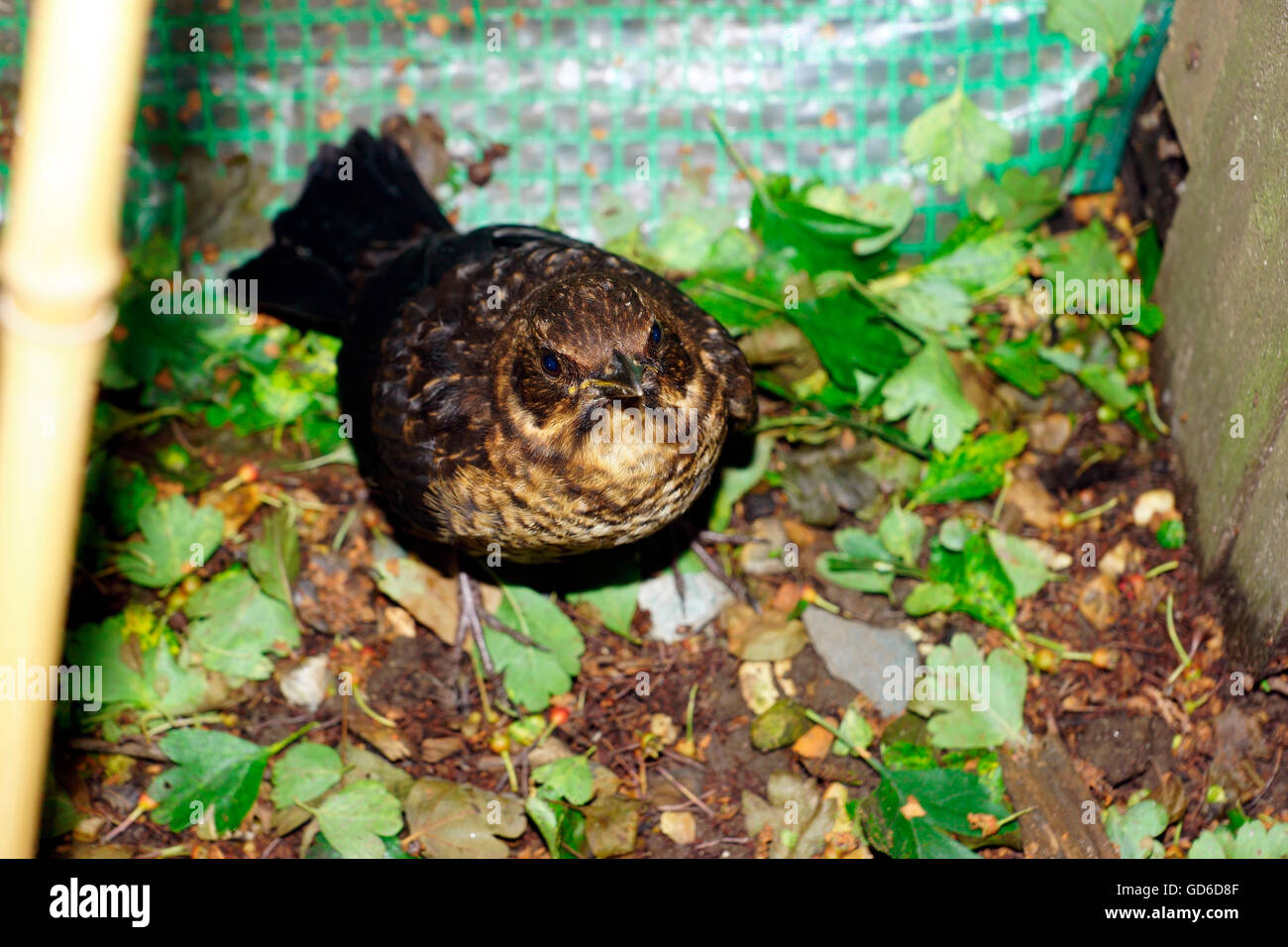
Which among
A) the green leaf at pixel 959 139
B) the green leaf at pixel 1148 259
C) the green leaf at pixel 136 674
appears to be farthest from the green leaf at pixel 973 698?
the green leaf at pixel 136 674

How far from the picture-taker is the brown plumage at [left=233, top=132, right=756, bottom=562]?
10.7 feet

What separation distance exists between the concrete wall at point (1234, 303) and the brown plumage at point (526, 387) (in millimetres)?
1710

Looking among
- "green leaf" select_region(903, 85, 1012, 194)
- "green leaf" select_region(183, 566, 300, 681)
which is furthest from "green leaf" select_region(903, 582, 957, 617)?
"green leaf" select_region(183, 566, 300, 681)

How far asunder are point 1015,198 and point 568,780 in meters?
3.00

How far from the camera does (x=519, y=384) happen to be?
3.44m

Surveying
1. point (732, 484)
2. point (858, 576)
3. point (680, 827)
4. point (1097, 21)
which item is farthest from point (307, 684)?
point (1097, 21)

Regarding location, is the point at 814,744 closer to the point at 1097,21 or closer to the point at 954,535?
the point at 954,535

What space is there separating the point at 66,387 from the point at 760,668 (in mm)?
3124

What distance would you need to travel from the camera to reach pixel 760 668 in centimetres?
417

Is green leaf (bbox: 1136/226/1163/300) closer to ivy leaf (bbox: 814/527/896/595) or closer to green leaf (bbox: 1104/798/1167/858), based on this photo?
Result: ivy leaf (bbox: 814/527/896/595)

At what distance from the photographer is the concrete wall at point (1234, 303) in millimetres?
3568

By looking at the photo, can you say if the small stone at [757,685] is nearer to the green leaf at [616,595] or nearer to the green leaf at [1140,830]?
the green leaf at [616,595]
